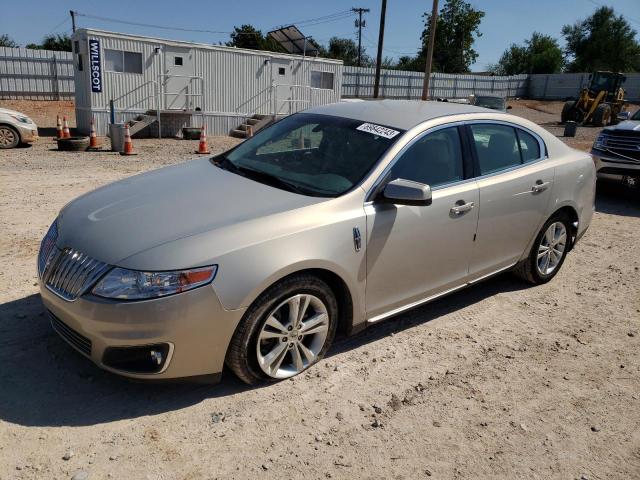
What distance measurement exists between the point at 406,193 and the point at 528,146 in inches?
76.1

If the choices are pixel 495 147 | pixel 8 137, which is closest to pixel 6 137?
pixel 8 137

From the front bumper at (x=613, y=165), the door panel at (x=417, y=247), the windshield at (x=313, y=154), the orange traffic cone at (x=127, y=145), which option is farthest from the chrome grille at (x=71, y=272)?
the orange traffic cone at (x=127, y=145)

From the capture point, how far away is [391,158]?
3.53 m

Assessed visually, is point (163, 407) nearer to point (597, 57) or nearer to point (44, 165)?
point (44, 165)

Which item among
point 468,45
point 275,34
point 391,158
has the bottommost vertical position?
point 391,158

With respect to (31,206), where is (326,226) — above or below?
above

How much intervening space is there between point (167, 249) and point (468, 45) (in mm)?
62061

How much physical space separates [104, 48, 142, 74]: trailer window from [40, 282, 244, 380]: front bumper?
15258mm

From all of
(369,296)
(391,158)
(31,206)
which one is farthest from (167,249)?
(31,206)

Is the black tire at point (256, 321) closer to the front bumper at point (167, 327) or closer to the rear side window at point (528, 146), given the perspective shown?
the front bumper at point (167, 327)

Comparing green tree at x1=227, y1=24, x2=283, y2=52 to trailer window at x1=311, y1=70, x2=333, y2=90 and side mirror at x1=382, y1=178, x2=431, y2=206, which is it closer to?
trailer window at x1=311, y1=70, x2=333, y2=90

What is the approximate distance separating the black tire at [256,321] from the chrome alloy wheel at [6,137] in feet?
40.2

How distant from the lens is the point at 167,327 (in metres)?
2.67

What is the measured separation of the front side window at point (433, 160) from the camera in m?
3.62
